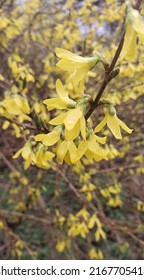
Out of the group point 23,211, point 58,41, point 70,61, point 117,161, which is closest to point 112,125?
point 70,61

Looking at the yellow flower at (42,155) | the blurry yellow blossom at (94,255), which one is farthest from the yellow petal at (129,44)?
the blurry yellow blossom at (94,255)

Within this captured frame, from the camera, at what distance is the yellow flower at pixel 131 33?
0.89 metres

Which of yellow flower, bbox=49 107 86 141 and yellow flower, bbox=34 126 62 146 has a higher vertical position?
yellow flower, bbox=49 107 86 141

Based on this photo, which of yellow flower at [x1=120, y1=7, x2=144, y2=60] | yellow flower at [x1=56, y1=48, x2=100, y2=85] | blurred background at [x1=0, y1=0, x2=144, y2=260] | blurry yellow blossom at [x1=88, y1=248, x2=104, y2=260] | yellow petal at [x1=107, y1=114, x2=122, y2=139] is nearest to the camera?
yellow flower at [x1=120, y1=7, x2=144, y2=60]

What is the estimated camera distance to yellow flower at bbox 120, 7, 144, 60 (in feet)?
2.92

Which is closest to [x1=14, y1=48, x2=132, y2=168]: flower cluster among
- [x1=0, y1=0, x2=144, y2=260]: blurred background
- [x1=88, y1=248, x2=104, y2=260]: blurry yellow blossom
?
[x1=0, y1=0, x2=144, y2=260]: blurred background

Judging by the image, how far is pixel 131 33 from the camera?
902 millimetres

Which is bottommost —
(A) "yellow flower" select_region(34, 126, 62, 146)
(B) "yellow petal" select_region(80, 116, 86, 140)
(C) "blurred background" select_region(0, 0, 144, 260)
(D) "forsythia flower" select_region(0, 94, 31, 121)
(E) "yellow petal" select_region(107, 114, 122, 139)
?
(C) "blurred background" select_region(0, 0, 144, 260)

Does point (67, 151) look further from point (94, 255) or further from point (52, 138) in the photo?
point (94, 255)

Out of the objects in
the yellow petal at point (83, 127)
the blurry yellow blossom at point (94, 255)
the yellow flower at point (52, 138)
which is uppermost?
the yellow petal at point (83, 127)

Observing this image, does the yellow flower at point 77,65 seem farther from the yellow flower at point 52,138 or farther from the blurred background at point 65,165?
the blurred background at point 65,165

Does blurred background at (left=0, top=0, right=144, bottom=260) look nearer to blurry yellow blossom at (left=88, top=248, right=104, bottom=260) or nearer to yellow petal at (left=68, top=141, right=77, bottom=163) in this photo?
blurry yellow blossom at (left=88, top=248, right=104, bottom=260)

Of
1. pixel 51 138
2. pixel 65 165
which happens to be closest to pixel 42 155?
pixel 51 138
